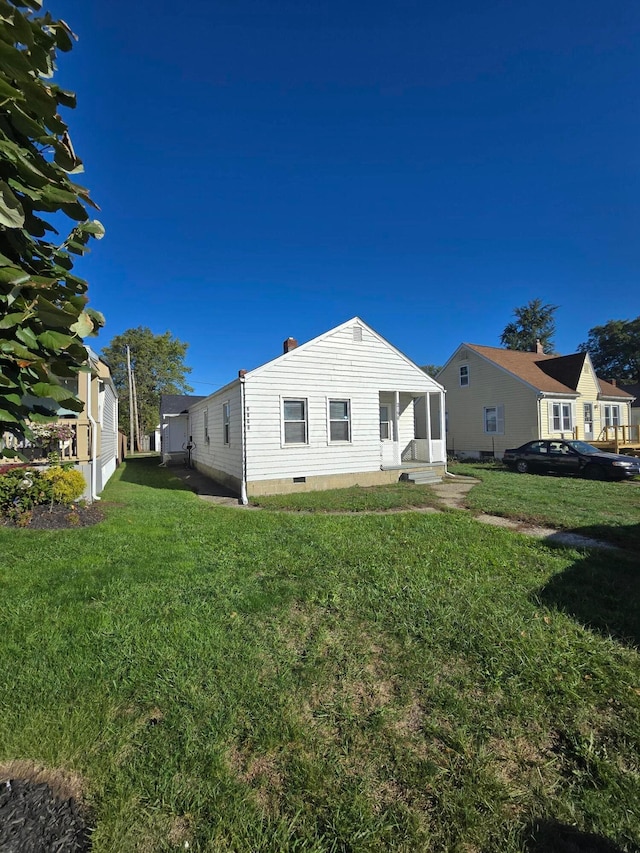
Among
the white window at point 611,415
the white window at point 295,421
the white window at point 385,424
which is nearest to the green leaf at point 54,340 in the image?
the white window at point 295,421

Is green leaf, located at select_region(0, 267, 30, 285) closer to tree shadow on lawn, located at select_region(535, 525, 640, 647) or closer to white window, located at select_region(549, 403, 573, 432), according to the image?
tree shadow on lawn, located at select_region(535, 525, 640, 647)

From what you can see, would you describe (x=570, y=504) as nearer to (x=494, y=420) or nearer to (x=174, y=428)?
(x=494, y=420)

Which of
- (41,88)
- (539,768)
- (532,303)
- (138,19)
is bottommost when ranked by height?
(539,768)

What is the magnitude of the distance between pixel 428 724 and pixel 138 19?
10991 millimetres

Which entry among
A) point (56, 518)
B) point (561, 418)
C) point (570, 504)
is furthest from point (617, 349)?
point (56, 518)

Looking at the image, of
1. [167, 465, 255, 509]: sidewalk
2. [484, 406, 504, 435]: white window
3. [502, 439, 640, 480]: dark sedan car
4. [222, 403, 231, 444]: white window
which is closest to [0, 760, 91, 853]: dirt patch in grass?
[167, 465, 255, 509]: sidewalk

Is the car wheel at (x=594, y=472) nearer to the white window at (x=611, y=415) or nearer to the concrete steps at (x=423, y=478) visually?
the concrete steps at (x=423, y=478)

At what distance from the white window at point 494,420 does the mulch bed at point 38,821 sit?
22.3 meters

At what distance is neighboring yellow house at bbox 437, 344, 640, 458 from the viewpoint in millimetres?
19984

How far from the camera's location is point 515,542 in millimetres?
5691

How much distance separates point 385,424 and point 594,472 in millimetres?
7729

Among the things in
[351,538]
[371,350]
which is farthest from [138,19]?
[351,538]

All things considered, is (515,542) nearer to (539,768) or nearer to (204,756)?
(539,768)

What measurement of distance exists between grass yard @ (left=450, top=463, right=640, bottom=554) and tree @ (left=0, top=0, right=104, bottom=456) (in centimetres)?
713
